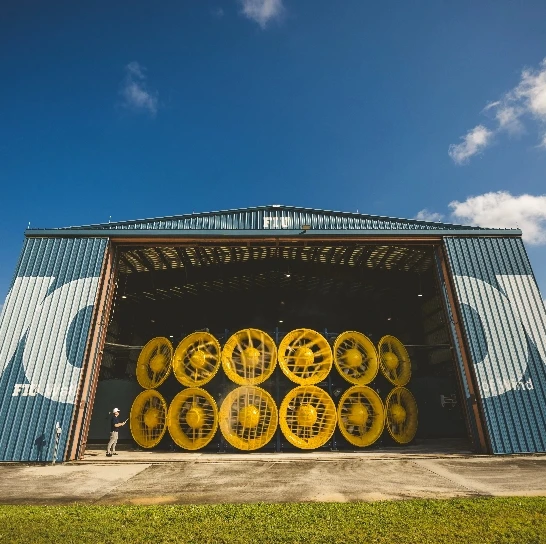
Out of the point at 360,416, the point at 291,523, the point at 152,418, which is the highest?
the point at 152,418

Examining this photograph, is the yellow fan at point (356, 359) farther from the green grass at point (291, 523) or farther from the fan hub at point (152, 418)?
the green grass at point (291, 523)

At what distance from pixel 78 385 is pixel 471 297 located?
47.8 feet

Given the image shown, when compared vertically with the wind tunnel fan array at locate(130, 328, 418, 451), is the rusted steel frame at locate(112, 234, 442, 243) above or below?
above

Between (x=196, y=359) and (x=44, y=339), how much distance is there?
17.8 ft

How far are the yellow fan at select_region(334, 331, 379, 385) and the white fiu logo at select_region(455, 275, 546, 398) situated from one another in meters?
3.93

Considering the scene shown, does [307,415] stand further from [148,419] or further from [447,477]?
[148,419]

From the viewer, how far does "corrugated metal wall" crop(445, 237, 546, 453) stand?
1166 cm

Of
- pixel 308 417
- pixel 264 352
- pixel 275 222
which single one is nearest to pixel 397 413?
pixel 308 417

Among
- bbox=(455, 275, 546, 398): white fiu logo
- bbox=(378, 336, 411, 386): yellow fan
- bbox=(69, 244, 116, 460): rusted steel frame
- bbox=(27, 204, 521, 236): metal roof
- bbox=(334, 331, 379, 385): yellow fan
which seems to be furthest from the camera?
bbox=(378, 336, 411, 386): yellow fan

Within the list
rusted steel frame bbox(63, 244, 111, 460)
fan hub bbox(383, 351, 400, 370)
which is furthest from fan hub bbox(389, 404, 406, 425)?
rusted steel frame bbox(63, 244, 111, 460)

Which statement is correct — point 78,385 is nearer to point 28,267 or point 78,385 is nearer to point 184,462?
point 184,462

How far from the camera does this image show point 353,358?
48.0 feet

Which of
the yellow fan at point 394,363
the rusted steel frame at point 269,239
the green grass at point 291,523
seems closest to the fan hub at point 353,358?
the yellow fan at point 394,363

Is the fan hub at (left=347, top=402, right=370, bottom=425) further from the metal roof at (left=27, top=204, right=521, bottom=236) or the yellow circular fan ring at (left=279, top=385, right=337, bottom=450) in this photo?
the metal roof at (left=27, top=204, right=521, bottom=236)
